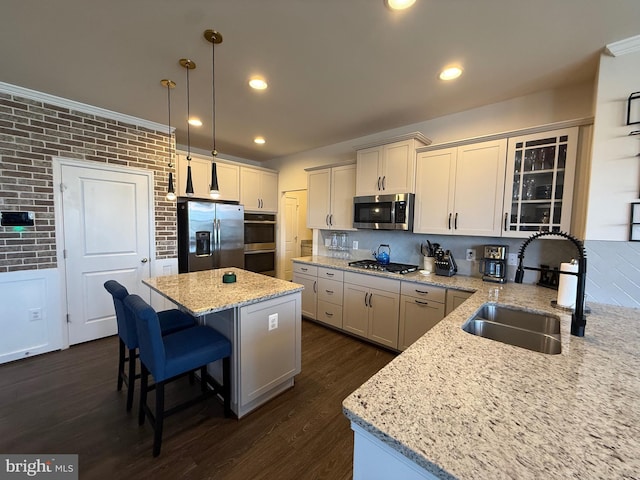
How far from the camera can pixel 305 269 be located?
3746 mm

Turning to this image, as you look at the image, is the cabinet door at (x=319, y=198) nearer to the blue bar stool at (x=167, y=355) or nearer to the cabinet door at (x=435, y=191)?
the cabinet door at (x=435, y=191)

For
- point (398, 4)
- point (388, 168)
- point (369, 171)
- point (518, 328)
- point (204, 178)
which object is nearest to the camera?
point (398, 4)

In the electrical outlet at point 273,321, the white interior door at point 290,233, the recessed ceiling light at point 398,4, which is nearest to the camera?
the recessed ceiling light at point 398,4

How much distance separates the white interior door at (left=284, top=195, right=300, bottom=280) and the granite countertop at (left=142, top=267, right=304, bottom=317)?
2572 mm

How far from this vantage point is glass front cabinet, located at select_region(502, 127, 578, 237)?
2.13 m

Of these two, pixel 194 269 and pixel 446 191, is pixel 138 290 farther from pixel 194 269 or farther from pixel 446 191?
pixel 446 191

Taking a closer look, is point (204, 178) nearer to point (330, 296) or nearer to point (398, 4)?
point (330, 296)

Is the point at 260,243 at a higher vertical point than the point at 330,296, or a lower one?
higher

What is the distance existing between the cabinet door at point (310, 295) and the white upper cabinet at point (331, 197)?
0.80m

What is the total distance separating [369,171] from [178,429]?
306 cm

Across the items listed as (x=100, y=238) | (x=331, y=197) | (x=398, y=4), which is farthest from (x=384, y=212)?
(x=100, y=238)

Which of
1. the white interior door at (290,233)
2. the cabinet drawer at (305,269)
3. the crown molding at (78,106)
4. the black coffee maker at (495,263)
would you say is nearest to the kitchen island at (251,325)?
the cabinet drawer at (305,269)

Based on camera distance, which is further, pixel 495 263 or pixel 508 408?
pixel 495 263

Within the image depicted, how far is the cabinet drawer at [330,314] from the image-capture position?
3.36 m
